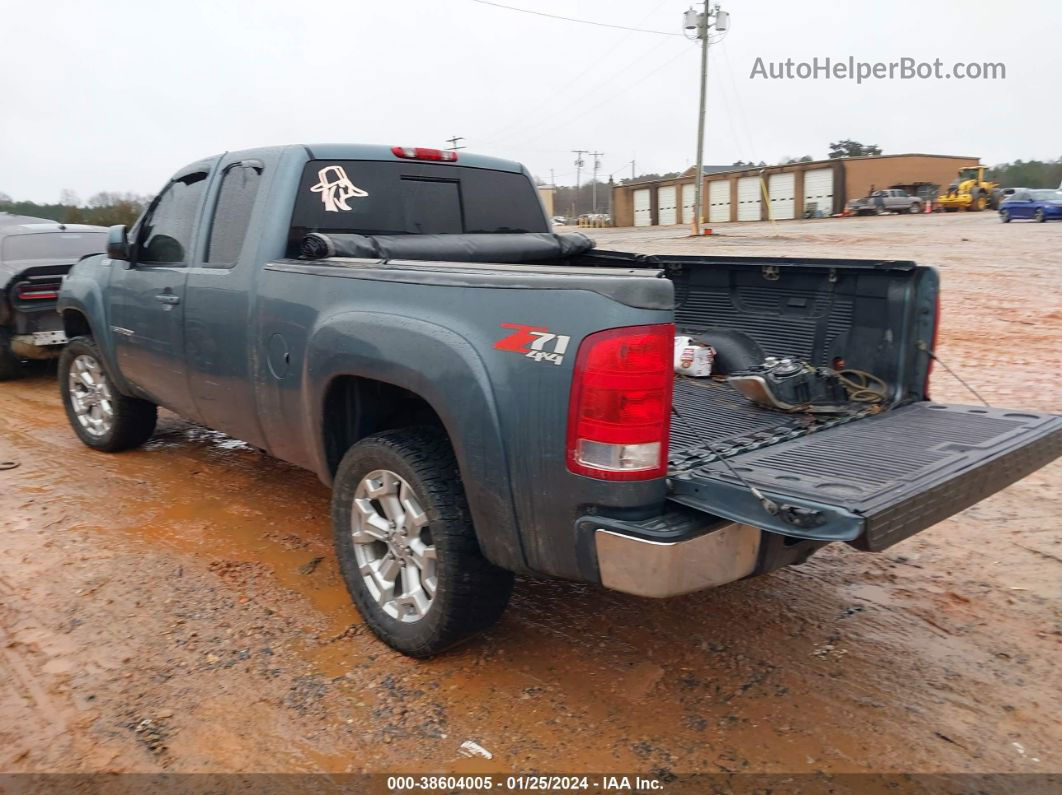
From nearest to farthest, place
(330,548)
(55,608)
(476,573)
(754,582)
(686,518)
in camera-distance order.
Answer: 1. (686,518)
2. (476,573)
3. (55,608)
4. (754,582)
5. (330,548)

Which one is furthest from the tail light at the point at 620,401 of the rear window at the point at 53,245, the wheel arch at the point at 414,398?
the rear window at the point at 53,245

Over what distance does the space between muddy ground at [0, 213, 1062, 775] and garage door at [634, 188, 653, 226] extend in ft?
185

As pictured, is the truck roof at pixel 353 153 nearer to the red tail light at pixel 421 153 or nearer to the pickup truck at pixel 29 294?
the red tail light at pixel 421 153

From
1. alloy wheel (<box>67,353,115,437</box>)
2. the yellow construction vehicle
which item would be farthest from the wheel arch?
the yellow construction vehicle

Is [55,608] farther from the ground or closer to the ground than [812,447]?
closer to the ground

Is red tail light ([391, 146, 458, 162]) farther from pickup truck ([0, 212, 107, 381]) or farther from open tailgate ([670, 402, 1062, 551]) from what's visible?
pickup truck ([0, 212, 107, 381])

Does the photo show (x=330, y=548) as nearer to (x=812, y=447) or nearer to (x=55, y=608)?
(x=55, y=608)

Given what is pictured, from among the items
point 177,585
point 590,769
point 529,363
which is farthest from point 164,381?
point 590,769

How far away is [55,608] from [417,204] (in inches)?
102

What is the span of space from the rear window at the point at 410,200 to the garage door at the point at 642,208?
5610cm

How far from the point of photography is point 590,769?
2.62 meters

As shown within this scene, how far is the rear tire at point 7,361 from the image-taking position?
27.8ft

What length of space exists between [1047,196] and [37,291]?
104 ft

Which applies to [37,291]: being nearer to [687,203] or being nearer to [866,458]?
[866,458]
